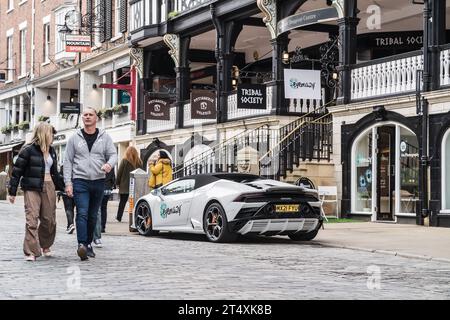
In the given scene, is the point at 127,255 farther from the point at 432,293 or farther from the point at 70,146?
the point at 432,293

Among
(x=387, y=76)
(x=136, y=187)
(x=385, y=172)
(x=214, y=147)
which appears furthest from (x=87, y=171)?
(x=214, y=147)

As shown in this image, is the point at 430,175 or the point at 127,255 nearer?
the point at 127,255

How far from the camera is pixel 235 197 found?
13.6m

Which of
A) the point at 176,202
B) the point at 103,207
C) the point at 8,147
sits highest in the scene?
the point at 8,147

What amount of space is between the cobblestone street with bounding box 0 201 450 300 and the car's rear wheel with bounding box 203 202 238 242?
0.79 feet

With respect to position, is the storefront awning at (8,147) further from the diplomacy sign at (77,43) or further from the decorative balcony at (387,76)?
the decorative balcony at (387,76)

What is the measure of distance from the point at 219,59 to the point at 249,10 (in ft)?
7.01

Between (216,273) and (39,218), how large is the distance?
2823 millimetres

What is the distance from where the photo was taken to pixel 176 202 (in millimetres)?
14867

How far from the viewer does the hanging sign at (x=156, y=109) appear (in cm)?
2964

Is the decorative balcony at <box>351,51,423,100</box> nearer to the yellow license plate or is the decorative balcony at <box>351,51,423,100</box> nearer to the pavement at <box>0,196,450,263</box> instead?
the pavement at <box>0,196,450,263</box>

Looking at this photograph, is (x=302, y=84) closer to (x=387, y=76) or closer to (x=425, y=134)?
(x=387, y=76)

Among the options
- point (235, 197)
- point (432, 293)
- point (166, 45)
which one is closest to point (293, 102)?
point (166, 45)

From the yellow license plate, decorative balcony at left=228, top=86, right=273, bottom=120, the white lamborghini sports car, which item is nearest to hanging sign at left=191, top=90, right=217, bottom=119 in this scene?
decorative balcony at left=228, top=86, right=273, bottom=120
